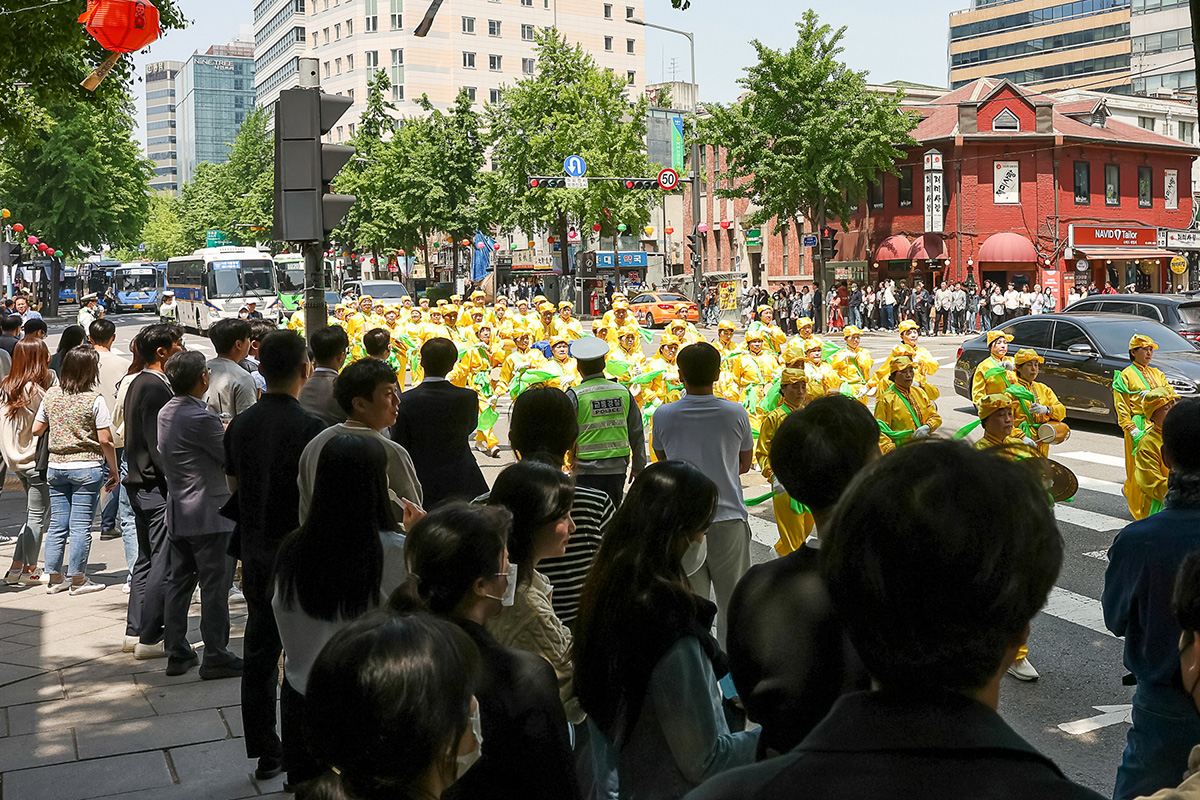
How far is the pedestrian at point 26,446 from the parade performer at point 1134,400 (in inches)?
293

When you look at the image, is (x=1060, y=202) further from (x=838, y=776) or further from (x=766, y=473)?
(x=838, y=776)

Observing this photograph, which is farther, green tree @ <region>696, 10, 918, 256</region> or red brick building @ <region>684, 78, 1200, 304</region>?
red brick building @ <region>684, 78, 1200, 304</region>

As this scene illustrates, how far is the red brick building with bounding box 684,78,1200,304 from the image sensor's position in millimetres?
45625

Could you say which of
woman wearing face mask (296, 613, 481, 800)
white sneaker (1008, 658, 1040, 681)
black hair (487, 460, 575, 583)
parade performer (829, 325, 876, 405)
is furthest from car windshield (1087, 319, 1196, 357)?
woman wearing face mask (296, 613, 481, 800)

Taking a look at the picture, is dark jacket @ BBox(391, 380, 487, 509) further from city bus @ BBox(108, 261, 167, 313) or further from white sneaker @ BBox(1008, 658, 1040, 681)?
city bus @ BBox(108, 261, 167, 313)

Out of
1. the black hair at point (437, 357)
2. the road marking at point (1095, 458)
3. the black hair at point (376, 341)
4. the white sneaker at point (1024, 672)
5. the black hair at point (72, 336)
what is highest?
the black hair at point (72, 336)

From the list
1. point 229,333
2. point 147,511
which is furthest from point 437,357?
point 147,511

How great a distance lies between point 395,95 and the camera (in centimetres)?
9525

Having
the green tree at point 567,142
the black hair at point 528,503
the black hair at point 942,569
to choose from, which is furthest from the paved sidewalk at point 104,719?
the green tree at point 567,142

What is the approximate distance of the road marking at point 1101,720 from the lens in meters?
5.69

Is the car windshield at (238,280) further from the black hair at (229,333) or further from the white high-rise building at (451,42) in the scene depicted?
the white high-rise building at (451,42)

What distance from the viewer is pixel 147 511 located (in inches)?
274

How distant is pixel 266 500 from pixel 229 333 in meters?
2.22

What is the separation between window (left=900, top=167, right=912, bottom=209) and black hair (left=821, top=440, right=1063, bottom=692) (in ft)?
157
